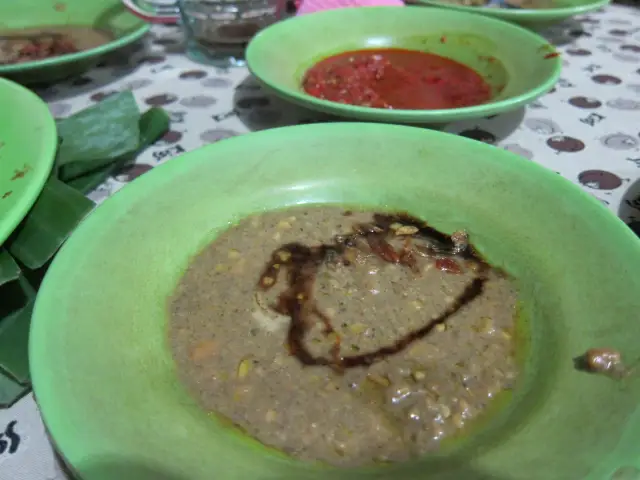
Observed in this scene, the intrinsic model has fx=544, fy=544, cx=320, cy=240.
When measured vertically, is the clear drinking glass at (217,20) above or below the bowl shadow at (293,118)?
above

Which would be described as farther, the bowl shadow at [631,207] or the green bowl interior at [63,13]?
the green bowl interior at [63,13]

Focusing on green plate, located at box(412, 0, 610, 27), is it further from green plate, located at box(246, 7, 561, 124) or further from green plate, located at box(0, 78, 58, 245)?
green plate, located at box(0, 78, 58, 245)

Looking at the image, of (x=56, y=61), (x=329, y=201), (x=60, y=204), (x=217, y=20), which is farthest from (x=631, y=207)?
(x=56, y=61)

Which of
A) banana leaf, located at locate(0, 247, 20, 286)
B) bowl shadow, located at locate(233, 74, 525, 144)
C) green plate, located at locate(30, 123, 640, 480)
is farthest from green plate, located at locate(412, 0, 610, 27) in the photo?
banana leaf, located at locate(0, 247, 20, 286)

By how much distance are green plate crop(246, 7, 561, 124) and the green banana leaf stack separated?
1.14 feet

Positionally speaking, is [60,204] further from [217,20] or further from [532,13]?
[532,13]

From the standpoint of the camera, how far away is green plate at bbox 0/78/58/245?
3.00 feet

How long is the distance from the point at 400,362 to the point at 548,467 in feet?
0.84

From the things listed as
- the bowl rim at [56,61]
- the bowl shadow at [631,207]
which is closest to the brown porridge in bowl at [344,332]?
the bowl shadow at [631,207]

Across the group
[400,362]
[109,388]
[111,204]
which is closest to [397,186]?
[400,362]

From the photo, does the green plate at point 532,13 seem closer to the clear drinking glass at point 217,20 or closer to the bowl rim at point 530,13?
the bowl rim at point 530,13

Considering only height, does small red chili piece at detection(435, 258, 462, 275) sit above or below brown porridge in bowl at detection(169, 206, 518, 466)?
below

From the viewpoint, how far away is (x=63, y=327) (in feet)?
2.45

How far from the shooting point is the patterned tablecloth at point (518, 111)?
1378 millimetres
